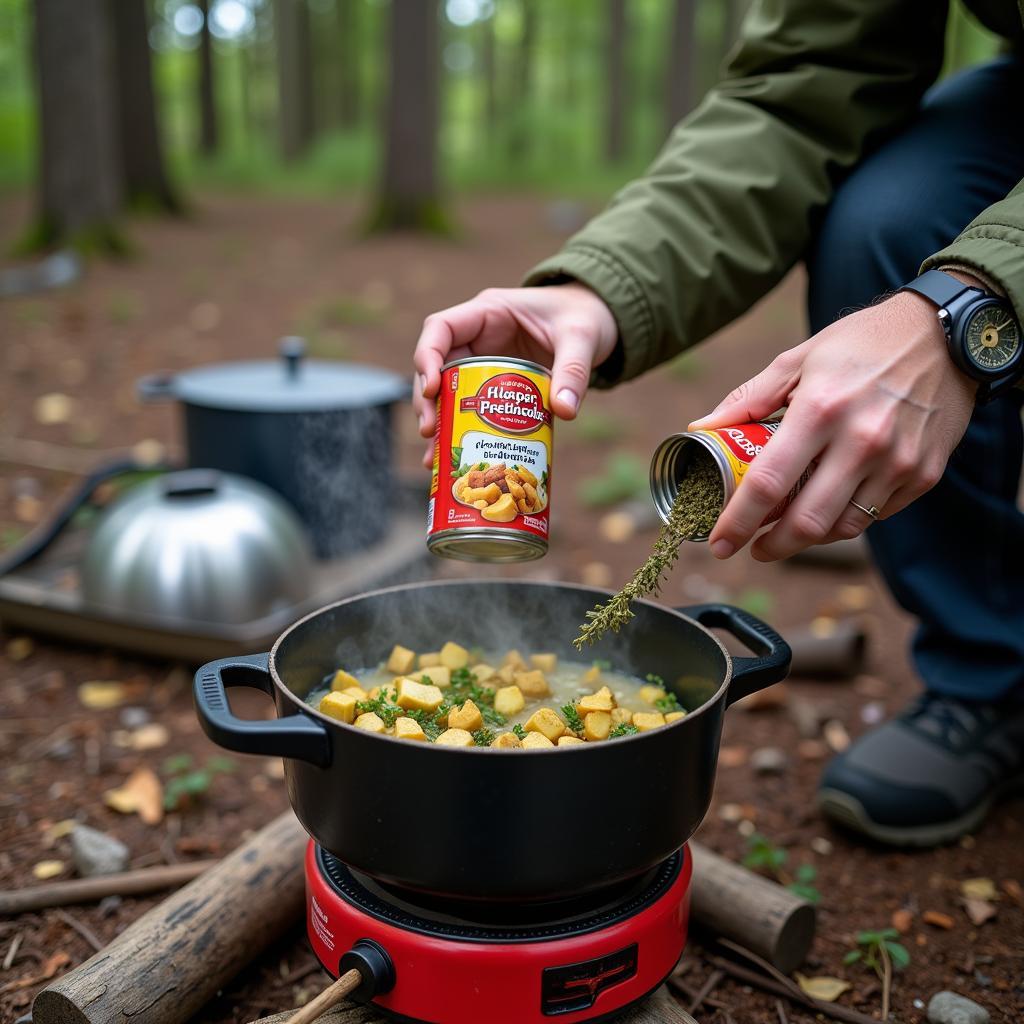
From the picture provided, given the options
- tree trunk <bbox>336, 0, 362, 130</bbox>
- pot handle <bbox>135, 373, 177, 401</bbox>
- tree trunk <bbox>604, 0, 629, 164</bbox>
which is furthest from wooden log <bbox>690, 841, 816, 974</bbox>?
tree trunk <bbox>336, 0, 362, 130</bbox>

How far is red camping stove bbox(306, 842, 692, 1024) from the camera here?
1.54m

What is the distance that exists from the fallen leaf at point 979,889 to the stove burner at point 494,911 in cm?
97

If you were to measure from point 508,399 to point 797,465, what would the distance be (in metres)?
0.53

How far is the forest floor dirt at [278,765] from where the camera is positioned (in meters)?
2.12

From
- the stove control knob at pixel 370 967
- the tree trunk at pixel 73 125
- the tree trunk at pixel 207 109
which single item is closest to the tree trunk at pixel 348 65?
the tree trunk at pixel 207 109

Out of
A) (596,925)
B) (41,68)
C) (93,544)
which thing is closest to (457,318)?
(596,925)

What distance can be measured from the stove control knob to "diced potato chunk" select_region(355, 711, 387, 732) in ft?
1.05

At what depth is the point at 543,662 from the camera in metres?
2.03

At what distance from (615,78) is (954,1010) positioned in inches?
780

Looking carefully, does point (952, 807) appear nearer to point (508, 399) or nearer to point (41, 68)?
point (508, 399)

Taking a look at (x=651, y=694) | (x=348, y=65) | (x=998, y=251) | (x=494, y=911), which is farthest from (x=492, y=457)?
(x=348, y=65)

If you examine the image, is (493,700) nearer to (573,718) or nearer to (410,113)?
(573,718)

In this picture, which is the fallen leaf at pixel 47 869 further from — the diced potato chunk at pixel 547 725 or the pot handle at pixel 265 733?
the diced potato chunk at pixel 547 725

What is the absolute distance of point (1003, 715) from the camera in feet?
8.45
